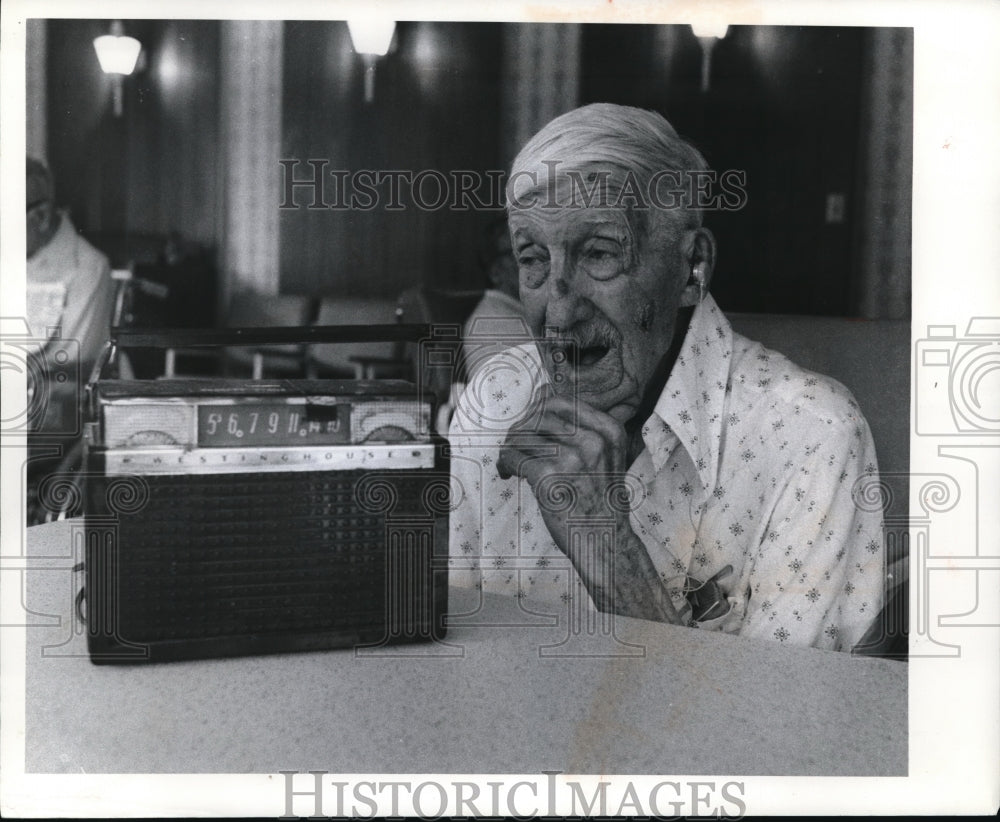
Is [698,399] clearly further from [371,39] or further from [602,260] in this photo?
[371,39]

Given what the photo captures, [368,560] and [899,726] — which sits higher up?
[368,560]

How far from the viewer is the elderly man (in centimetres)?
142

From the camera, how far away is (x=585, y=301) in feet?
4.68

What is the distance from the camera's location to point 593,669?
1.35 meters

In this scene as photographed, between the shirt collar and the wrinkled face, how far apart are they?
3 cm

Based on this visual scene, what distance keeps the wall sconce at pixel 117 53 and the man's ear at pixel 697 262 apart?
2.39 feet

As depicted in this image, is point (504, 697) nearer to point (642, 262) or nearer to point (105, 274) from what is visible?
point (642, 262)

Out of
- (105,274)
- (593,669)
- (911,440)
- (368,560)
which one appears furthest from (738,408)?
(105,274)

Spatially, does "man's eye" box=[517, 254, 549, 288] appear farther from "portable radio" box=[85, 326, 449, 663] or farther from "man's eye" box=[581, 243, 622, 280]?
"portable radio" box=[85, 326, 449, 663]

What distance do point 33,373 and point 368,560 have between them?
50 centimetres
